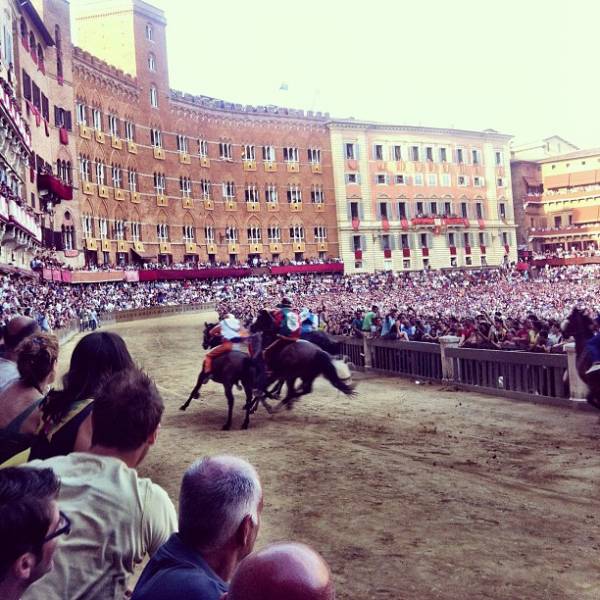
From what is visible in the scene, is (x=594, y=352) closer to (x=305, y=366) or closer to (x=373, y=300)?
(x=305, y=366)

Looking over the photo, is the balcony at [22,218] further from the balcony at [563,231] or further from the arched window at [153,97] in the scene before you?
the balcony at [563,231]

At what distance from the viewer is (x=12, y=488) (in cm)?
210

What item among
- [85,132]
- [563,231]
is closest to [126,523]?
[85,132]

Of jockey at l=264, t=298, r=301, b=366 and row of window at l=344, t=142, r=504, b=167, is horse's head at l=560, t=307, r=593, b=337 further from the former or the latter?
row of window at l=344, t=142, r=504, b=167

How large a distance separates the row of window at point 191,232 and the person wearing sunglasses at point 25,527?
165ft

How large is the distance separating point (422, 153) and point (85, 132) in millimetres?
38279

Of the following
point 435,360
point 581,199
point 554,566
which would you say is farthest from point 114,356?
point 581,199

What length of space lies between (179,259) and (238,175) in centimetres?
1101

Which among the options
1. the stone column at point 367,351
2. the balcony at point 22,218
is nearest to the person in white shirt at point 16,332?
the stone column at point 367,351

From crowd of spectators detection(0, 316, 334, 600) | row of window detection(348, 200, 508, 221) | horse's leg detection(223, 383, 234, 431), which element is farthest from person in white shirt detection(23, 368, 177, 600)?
row of window detection(348, 200, 508, 221)

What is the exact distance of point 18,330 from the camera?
6.61 meters

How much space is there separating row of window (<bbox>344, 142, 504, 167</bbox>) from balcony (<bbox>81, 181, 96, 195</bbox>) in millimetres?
28704

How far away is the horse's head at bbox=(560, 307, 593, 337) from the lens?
11.1 meters

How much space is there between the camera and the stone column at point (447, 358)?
613 inches
